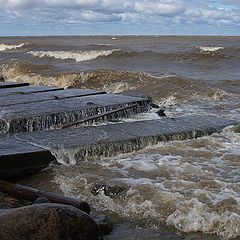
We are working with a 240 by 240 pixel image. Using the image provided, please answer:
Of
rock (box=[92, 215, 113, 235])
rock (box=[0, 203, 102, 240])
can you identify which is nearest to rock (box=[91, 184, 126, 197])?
rock (box=[92, 215, 113, 235])

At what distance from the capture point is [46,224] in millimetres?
2314

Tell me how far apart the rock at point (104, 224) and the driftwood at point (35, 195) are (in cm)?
14

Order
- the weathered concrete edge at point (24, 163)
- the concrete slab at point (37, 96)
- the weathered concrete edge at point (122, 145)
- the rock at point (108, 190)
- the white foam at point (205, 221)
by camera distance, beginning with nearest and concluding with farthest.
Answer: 1. the white foam at point (205, 221)
2. the rock at point (108, 190)
3. the weathered concrete edge at point (24, 163)
4. the weathered concrete edge at point (122, 145)
5. the concrete slab at point (37, 96)

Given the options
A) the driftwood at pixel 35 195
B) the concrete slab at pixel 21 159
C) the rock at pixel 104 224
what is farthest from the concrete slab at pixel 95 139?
the rock at pixel 104 224

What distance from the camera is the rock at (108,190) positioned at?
3.74 metres

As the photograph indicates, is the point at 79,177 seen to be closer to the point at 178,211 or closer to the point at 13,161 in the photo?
the point at 13,161

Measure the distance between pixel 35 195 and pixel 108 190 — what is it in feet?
2.79

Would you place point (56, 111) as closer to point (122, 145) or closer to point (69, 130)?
point (69, 130)

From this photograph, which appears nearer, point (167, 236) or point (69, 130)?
point (167, 236)

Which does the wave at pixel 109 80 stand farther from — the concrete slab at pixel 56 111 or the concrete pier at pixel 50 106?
the concrete slab at pixel 56 111

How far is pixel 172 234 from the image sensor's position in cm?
299

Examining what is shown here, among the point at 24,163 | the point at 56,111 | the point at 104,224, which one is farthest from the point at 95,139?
the point at 104,224

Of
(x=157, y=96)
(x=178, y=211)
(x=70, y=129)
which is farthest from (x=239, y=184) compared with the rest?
(x=157, y=96)

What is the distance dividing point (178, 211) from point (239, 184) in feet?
3.34
